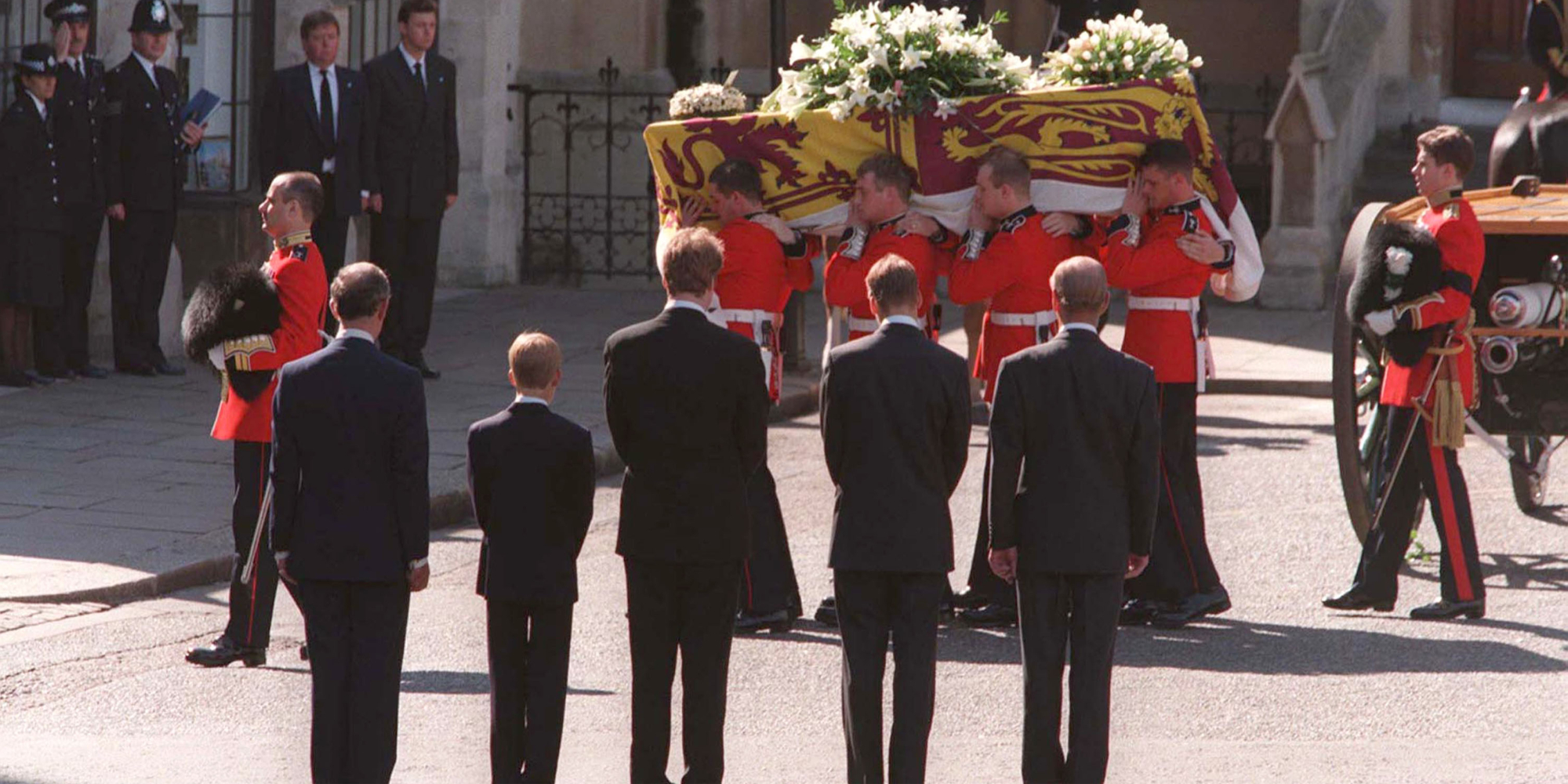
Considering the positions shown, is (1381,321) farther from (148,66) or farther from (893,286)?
(148,66)

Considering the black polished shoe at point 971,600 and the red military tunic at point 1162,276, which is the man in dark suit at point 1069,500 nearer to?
the red military tunic at point 1162,276

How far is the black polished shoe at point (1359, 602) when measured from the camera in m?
8.83

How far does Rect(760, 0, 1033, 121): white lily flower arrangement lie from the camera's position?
8766 mm

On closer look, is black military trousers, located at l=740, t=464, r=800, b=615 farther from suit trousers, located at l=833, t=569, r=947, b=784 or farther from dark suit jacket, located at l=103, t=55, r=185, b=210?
dark suit jacket, located at l=103, t=55, r=185, b=210

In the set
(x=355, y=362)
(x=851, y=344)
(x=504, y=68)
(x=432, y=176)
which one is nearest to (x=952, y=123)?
(x=851, y=344)

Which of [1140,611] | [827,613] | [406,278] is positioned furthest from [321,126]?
[1140,611]

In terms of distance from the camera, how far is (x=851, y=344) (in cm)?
663

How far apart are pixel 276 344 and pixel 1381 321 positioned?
3.93 meters

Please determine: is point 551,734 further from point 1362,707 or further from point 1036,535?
point 1362,707

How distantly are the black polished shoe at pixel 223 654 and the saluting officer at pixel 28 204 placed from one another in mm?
5877

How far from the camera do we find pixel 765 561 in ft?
28.4

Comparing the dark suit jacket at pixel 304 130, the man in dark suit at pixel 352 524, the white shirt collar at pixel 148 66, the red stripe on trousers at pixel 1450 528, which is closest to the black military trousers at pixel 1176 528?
the red stripe on trousers at pixel 1450 528

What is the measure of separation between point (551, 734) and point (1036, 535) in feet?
4.61

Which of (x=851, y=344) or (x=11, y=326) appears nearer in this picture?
(x=851, y=344)
